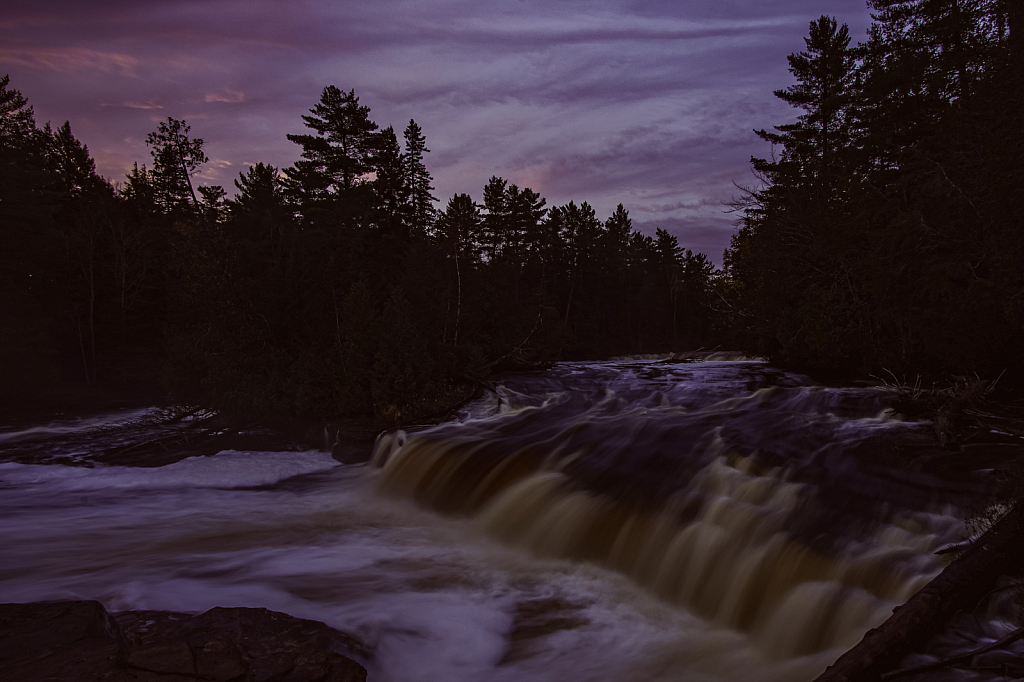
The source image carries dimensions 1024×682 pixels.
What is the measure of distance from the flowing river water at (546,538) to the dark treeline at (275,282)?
12.0 ft

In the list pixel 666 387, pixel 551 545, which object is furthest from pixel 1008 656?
pixel 666 387

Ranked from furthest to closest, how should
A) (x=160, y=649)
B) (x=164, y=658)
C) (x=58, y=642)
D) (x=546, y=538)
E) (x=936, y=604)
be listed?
(x=546, y=538) → (x=936, y=604) → (x=58, y=642) → (x=160, y=649) → (x=164, y=658)

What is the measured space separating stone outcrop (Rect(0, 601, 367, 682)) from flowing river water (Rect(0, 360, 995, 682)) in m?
1.36

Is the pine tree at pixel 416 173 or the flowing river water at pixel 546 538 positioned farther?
the pine tree at pixel 416 173

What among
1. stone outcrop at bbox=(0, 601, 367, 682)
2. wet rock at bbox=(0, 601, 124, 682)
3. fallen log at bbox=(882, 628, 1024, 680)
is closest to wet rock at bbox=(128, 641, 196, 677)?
stone outcrop at bbox=(0, 601, 367, 682)

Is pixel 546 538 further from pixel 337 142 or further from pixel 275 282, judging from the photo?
pixel 337 142

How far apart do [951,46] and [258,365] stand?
85.3ft

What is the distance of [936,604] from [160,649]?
583cm

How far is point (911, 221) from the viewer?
14727 millimetres

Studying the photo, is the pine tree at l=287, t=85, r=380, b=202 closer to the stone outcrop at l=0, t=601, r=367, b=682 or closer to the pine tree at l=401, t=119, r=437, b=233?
the pine tree at l=401, t=119, r=437, b=233

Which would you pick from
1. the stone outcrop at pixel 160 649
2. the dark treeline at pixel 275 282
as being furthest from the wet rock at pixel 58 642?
the dark treeline at pixel 275 282

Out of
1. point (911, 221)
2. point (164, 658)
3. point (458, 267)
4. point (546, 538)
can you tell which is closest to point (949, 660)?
point (164, 658)

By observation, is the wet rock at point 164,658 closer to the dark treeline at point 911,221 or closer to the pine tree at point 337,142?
Answer: the dark treeline at point 911,221

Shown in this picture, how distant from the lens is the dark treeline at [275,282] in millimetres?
17578
